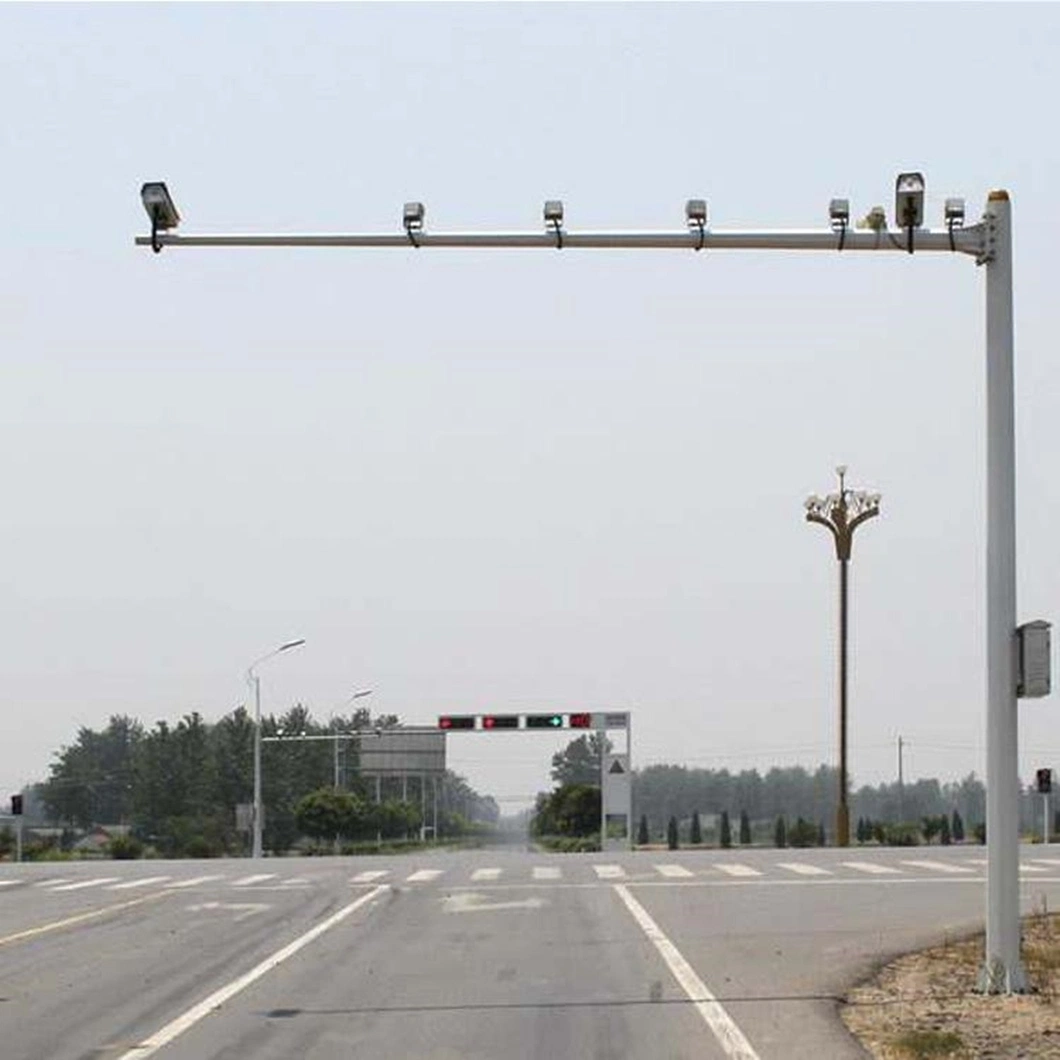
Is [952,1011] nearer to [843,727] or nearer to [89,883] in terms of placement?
[89,883]

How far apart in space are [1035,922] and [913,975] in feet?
15.9

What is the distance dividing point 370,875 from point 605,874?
167 inches

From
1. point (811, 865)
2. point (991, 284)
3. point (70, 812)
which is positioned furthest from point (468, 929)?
point (70, 812)

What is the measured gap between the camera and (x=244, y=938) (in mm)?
20391

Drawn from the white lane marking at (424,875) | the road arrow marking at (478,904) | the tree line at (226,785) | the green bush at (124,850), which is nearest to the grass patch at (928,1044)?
the road arrow marking at (478,904)

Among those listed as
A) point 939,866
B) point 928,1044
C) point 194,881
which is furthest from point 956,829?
point 928,1044

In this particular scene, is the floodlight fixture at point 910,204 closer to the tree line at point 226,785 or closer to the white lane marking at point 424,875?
the white lane marking at point 424,875

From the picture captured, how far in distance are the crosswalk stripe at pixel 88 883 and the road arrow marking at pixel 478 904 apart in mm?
8823

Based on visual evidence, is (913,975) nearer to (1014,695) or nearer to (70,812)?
(1014,695)

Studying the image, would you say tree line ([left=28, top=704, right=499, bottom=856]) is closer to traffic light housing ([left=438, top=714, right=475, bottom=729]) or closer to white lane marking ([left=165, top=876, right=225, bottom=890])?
traffic light housing ([left=438, top=714, right=475, bottom=729])

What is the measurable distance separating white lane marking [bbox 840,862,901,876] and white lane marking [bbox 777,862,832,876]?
593 millimetres

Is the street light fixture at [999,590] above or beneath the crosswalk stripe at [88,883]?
above

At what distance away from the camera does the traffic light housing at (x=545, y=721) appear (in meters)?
67.1

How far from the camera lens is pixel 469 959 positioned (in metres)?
17.9
